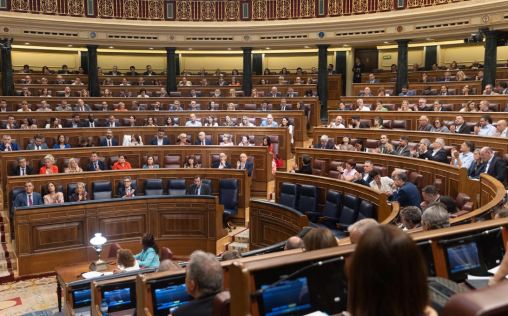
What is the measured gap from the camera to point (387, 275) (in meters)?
1.33

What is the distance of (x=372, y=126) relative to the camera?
10.7 m

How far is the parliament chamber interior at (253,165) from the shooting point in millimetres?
2109

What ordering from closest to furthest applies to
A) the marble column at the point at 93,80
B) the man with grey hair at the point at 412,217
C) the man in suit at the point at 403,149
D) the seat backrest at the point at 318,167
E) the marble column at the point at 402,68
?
the man with grey hair at the point at 412,217, the man in suit at the point at 403,149, the seat backrest at the point at 318,167, the marble column at the point at 402,68, the marble column at the point at 93,80

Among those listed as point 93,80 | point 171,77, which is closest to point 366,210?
point 171,77

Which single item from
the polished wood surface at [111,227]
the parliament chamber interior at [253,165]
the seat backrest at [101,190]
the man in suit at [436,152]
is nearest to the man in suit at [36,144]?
the parliament chamber interior at [253,165]

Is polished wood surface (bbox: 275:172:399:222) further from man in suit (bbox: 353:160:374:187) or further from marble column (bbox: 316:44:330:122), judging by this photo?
marble column (bbox: 316:44:330:122)

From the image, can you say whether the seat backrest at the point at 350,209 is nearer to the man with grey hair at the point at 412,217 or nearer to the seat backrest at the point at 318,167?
the seat backrest at the point at 318,167

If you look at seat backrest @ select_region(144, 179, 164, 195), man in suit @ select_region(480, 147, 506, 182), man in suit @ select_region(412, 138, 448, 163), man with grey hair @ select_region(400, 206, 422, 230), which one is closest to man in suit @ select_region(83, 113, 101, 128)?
seat backrest @ select_region(144, 179, 164, 195)

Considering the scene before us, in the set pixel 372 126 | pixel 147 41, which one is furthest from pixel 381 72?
pixel 147 41

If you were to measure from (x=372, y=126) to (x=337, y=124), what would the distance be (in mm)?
959

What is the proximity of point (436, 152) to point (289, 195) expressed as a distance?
220 centimetres

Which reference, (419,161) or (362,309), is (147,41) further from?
(362,309)

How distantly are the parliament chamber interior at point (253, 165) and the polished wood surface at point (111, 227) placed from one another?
23mm

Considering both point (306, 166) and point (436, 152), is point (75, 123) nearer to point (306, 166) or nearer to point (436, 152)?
point (306, 166)
